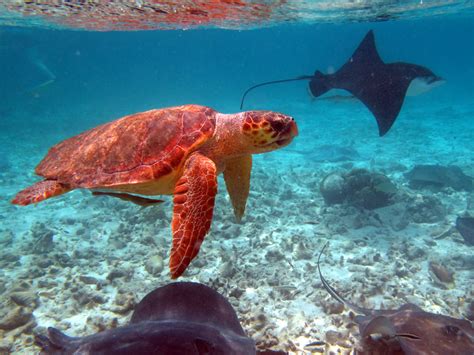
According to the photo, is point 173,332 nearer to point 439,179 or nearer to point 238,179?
point 238,179

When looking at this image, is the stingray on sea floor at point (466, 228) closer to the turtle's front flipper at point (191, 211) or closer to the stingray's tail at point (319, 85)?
the stingray's tail at point (319, 85)

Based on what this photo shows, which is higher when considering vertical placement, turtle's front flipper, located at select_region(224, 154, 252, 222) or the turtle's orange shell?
the turtle's orange shell

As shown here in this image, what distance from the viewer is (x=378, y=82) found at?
8445mm

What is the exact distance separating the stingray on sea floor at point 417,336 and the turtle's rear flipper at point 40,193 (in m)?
3.71

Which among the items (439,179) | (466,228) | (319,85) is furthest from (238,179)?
(439,179)

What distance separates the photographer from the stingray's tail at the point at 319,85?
939cm

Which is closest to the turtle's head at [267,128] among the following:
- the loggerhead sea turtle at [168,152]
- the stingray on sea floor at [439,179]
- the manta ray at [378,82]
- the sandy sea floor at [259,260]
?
the loggerhead sea turtle at [168,152]

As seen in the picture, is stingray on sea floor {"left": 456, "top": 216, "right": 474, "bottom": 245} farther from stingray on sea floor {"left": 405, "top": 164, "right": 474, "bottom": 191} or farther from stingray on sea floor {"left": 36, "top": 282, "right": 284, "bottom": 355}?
stingray on sea floor {"left": 36, "top": 282, "right": 284, "bottom": 355}

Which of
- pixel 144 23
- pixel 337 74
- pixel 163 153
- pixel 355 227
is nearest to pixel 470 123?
pixel 337 74

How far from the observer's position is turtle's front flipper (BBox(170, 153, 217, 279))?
2430mm

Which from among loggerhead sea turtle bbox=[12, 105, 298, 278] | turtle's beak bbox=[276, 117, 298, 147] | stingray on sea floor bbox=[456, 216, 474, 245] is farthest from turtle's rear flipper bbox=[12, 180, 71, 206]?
stingray on sea floor bbox=[456, 216, 474, 245]

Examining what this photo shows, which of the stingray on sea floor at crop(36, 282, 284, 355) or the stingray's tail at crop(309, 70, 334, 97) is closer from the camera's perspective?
the stingray on sea floor at crop(36, 282, 284, 355)

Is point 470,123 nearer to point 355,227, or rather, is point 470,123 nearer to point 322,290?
point 355,227

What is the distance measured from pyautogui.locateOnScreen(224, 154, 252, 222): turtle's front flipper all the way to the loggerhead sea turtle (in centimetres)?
51
